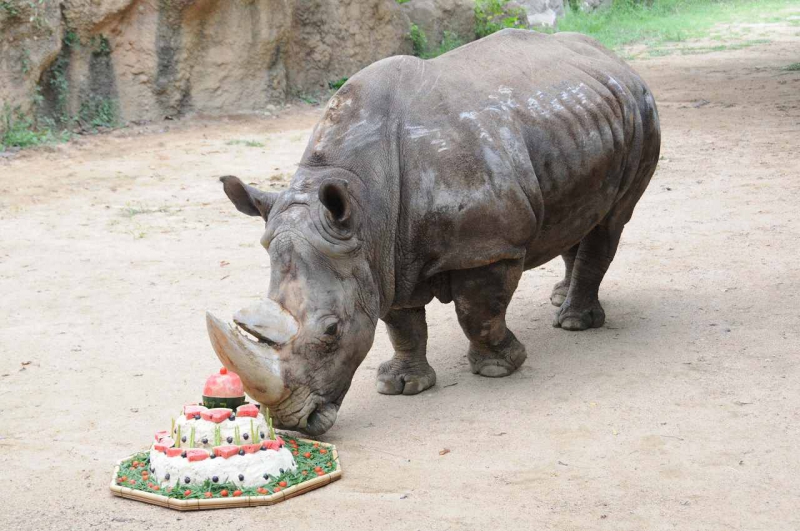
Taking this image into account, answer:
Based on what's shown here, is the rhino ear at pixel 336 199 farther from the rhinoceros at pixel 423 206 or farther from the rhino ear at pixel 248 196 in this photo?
the rhino ear at pixel 248 196

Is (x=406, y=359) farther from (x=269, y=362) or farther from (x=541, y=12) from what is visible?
(x=541, y=12)

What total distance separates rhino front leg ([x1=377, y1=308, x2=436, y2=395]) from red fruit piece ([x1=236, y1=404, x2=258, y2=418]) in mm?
1199

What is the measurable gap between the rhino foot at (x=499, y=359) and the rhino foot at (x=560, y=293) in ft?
4.49

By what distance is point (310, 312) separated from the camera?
4.56 meters

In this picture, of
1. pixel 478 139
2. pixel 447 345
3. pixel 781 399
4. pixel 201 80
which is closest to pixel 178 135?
pixel 201 80

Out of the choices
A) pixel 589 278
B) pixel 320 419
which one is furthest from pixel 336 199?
pixel 589 278

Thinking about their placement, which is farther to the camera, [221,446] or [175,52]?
[175,52]

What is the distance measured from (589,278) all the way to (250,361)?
2.72 metres

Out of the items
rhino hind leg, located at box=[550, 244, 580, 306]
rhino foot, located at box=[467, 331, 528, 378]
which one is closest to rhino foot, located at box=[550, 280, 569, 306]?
rhino hind leg, located at box=[550, 244, 580, 306]

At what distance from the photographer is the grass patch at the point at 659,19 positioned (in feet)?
74.8

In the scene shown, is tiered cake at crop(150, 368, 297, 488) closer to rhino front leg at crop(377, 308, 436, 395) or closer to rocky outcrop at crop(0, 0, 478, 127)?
rhino front leg at crop(377, 308, 436, 395)

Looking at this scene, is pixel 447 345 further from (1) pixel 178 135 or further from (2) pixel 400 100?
(1) pixel 178 135

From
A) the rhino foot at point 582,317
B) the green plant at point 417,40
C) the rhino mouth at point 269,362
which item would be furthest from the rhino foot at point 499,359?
the green plant at point 417,40

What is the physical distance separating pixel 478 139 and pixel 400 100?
1.43 ft
